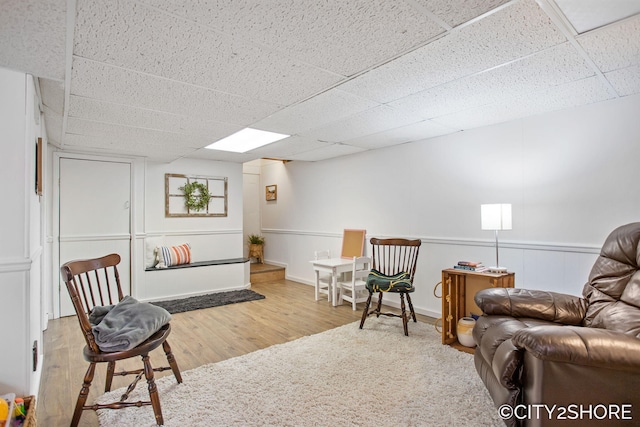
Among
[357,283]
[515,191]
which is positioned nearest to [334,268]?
[357,283]

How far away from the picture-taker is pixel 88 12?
141 cm

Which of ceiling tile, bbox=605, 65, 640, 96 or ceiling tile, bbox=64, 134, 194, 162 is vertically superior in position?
ceiling tile, bbox=605, 65, 640, 96

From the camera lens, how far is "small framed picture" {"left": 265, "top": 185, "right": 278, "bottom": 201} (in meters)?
6.68

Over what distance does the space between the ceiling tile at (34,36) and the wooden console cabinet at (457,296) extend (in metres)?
3.10

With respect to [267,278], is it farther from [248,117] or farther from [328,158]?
[248,117]

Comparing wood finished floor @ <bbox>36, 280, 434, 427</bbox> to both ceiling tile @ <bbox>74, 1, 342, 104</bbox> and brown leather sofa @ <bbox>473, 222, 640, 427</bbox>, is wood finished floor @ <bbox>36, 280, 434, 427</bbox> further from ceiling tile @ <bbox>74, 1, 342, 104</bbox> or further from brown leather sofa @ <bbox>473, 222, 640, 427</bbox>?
ceiling tile @ <bbox>74, 1, 342, 104</bbox>

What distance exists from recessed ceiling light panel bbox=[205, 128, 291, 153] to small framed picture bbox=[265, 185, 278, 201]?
78.2 inches

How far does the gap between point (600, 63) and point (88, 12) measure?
2785mm

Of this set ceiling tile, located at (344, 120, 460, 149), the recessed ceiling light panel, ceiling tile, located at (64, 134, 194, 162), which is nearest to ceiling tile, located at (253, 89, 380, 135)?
the recessed ceiling light panel

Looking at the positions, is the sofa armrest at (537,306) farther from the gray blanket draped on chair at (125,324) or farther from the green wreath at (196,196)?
the green wreath at (196,196)

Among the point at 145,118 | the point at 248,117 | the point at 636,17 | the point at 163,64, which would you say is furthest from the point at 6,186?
the point at 636,17

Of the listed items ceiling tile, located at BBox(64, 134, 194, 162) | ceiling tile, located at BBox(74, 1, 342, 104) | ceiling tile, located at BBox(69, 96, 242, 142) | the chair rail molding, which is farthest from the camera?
ceiling tile, located at BBox(64, 134, 194, 162)

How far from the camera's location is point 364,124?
131 inches

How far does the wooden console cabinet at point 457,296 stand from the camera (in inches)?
118
